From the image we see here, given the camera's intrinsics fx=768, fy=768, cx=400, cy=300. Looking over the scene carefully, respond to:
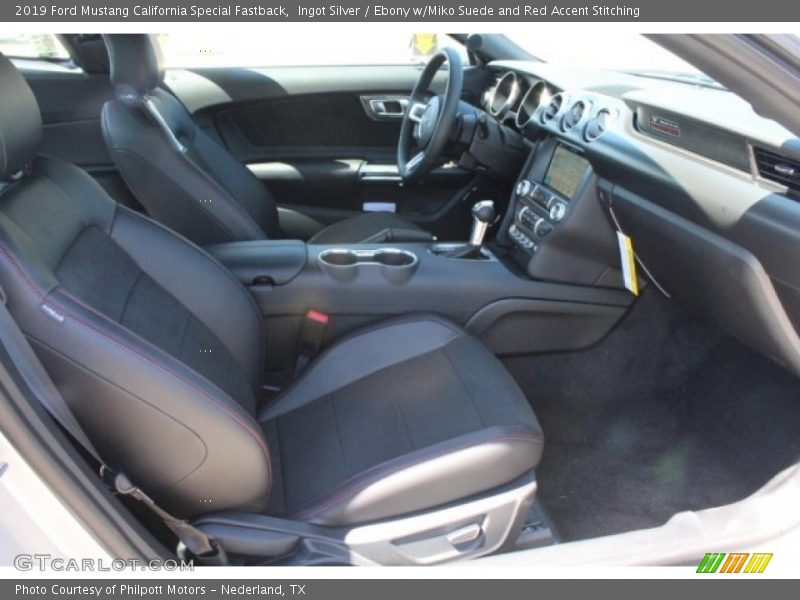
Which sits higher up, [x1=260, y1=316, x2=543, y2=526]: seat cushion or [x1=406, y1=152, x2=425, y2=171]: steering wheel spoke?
[x1=406, y1=152, x2=425, y2=171]: steering wheel spoke

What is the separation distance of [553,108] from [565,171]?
0.71ft

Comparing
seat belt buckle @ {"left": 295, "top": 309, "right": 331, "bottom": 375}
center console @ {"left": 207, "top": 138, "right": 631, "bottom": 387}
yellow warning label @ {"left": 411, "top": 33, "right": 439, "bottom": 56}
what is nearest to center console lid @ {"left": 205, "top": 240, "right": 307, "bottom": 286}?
center console @ {"left": 207, "top": 138, "right": 631, "bottom": 387}

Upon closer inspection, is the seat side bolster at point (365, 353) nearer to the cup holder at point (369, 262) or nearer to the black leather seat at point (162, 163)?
the cup holder at point (369, 262)

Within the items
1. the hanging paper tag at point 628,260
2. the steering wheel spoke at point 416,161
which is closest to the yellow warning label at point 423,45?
the steering wheel spoke at point 416,161

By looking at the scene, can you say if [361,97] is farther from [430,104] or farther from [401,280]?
[401,280]

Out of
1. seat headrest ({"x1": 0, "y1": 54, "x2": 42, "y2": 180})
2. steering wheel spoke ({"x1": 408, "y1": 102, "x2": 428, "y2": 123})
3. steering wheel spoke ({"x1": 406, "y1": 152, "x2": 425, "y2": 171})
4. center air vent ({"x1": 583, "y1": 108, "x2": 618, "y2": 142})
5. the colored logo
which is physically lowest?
the colored logo

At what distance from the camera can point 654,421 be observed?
2.10 meters

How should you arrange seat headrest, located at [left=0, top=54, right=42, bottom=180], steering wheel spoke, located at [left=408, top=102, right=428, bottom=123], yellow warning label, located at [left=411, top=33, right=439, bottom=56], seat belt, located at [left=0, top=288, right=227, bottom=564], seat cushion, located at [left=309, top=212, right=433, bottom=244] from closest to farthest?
seat belt, located at [left=0, top=288, right=227, bottom=564]
seat headrest, located at [left=0, top=54, right=42, bottom=180]
seat cushion, located at [left=309, top=212, right=433, bottom=244]
steering wheel spoke, located at [left=408, top=102, right=428, bottom=123]
yellow warning label, located at [left=411, top=33, right=439, bottom=56]

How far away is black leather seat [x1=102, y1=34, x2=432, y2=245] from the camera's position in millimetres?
2090

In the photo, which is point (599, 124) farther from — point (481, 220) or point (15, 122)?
point (15, 122)

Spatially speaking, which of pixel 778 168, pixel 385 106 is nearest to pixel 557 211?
pixel 778 168

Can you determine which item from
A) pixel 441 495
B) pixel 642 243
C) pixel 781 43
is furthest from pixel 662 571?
pixel 642 243

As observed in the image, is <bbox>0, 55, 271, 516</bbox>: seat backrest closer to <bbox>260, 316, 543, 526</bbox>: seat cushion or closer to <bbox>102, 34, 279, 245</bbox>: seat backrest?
<bbox>260, 316, 543, 526</bbox>: seat cushion

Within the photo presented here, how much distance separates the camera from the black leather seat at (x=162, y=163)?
2090 mm
